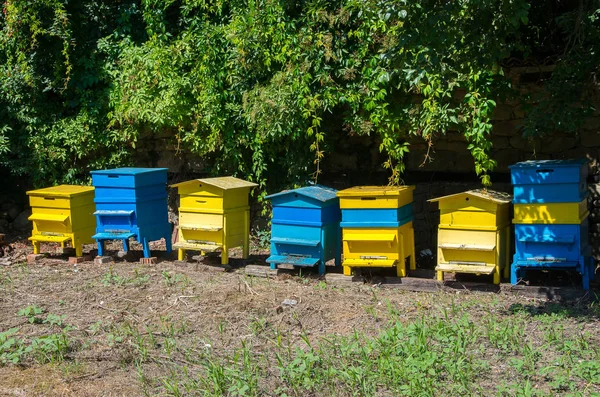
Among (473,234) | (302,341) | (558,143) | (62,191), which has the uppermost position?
(558,143)

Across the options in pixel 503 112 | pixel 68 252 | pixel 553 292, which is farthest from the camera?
pixel 68 252

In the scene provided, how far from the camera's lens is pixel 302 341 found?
5.70 metres

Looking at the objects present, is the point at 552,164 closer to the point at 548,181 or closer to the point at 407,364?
the point at 548,181

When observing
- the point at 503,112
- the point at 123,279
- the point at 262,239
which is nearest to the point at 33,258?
the point at 123,279

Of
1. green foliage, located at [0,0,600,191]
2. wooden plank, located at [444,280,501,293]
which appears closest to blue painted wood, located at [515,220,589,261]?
wooden plank, located at [444,280,501,293]

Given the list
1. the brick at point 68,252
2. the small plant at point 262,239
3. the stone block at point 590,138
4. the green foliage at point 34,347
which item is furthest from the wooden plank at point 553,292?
the brick at point 68,252

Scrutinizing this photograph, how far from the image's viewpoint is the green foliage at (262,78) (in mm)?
6246

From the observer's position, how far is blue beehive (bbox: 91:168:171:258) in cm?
820

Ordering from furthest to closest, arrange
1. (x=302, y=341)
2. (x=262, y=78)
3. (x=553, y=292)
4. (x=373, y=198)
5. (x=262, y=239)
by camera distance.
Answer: (x=262, y=239) < (x=262, y=78) < (x=373, y=198) < (x=553, y=292) < (x=302, y=341)

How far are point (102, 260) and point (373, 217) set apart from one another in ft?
10.9

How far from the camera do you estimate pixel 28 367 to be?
17.2 ft

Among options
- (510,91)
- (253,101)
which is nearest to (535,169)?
(510,91)

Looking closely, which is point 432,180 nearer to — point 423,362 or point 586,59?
point 586,59

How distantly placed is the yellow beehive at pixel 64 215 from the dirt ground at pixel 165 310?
0.48m
